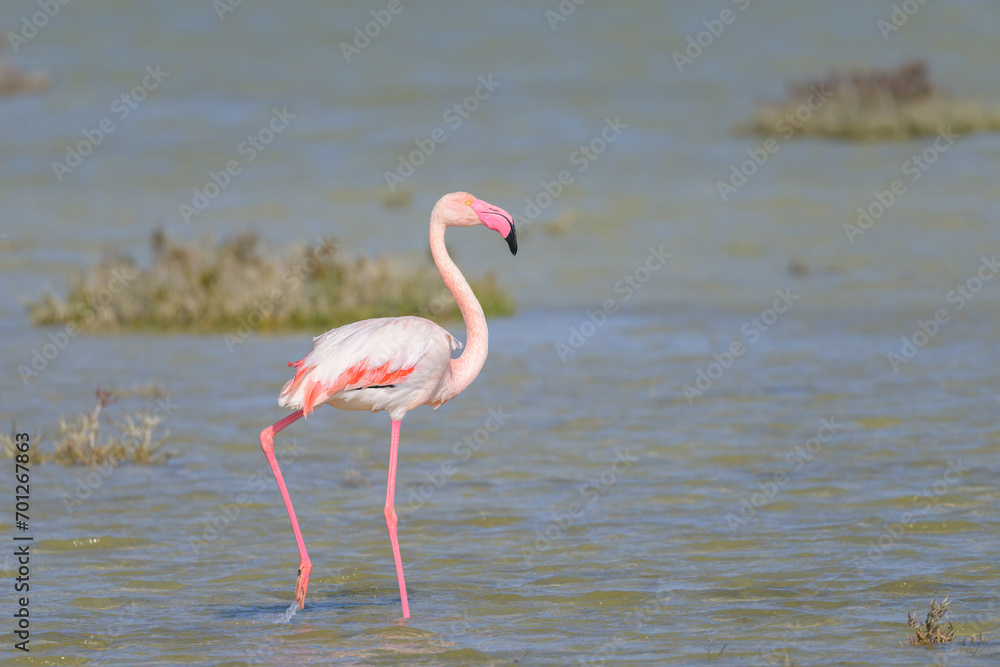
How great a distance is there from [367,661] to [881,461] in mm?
4369

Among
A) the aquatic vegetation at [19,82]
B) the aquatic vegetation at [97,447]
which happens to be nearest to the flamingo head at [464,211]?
the aquatic vegetation at [97,447]

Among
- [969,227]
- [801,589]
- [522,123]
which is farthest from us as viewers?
[522,123]

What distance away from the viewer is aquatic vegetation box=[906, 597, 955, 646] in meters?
6.10

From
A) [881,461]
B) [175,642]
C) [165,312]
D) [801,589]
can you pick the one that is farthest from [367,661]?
[165,312]

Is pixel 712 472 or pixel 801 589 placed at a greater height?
pixel 801 589

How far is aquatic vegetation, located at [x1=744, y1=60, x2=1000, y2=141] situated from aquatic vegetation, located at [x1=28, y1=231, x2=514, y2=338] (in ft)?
43.0

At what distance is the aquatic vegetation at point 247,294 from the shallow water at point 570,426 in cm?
40

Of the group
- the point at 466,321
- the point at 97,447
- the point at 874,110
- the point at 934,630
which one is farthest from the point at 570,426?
the point at 874,110

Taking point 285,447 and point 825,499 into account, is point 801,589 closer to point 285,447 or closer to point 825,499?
point 825,499

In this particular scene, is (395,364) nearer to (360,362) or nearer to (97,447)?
(360,362)

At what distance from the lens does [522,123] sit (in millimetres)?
28078

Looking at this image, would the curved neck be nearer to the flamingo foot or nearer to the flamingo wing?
the flamingo wing

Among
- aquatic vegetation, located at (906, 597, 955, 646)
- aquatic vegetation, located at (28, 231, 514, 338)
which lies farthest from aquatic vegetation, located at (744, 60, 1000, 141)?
aquatic vegetation, located at (906, 597, 955, 646)

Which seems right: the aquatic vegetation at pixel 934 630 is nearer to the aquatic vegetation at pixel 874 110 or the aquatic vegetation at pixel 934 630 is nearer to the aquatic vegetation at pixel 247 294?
the aquatic vegetation at pixel 247 294
